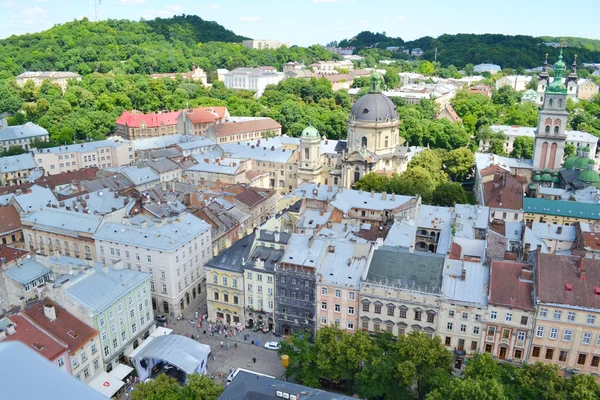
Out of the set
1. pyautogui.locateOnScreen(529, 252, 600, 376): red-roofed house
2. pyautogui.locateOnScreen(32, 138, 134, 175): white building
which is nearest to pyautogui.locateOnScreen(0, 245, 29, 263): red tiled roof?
pyautogui.locateOnScreen(32, 138, 134, 175): white building

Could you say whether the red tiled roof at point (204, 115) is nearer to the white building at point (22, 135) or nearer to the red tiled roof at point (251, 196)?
the white building at point (22, 135)

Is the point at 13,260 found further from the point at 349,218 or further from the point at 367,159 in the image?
the point at 367,159

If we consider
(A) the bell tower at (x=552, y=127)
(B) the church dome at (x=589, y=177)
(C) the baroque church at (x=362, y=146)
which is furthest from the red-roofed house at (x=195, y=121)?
(B) the church dome at (x=589, y=177)

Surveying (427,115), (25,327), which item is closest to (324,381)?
(25,327)

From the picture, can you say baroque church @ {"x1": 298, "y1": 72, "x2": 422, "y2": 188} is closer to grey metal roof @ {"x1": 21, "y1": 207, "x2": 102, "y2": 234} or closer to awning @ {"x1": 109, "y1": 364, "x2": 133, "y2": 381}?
grey metal roof @ {"x1": 21, "y1": 207, "x2": 102, "y2": 234}

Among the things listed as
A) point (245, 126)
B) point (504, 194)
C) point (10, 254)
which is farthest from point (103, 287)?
point (245, 126)

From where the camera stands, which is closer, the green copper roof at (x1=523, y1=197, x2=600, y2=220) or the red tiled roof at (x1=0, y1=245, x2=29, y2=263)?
the red tiled roof at (x1=0, y1=245, x2=29, y2=263)
